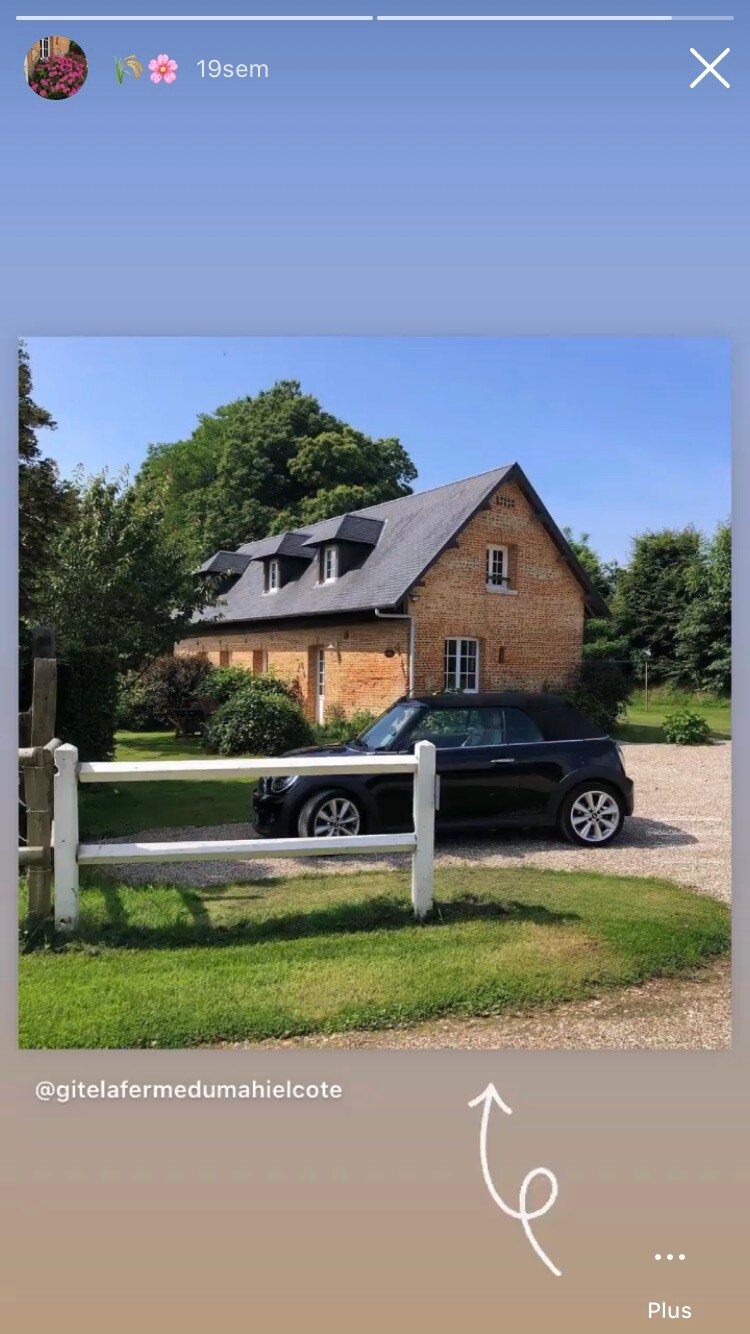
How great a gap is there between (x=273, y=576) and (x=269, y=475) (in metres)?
2.66

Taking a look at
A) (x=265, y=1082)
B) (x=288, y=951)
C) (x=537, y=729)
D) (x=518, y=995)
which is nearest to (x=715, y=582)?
(x=537, y=729)

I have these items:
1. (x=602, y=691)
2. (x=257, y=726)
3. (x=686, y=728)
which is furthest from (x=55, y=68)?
(x=686, y=728)

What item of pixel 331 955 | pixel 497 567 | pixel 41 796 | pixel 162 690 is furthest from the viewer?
pixel 497 567

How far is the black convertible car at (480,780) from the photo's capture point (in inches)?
212

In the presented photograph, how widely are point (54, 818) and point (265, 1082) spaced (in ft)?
6.08

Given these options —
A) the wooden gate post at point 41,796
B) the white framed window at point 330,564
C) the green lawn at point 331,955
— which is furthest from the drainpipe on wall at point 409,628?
the wooden gate post at point 41,796

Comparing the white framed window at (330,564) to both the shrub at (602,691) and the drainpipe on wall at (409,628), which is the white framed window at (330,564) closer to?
the drainpipe on wall at (409,628)

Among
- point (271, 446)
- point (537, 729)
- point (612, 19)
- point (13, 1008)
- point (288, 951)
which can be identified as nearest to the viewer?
point (612, 19)

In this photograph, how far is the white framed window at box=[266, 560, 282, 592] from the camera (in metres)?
7.44

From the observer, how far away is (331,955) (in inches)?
139

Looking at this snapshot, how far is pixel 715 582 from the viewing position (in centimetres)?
539

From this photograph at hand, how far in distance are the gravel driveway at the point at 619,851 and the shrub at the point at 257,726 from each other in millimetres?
746

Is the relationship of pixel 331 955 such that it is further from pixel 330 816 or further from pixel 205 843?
pixel 330 816

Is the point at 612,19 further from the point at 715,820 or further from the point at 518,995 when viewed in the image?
the point at 715,820
